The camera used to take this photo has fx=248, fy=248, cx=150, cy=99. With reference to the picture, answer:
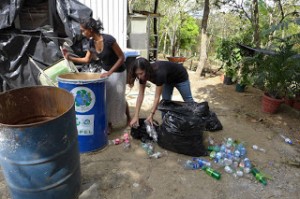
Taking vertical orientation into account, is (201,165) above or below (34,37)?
below

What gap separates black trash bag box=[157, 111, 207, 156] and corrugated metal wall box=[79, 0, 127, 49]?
3.27m

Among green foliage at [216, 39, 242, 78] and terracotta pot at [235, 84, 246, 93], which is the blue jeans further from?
green foliage at [216, 39, 242, 78]

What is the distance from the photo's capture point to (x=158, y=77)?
2904mm

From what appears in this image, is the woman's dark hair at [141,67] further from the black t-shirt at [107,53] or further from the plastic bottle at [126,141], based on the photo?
the plastic bottle at [126,141]

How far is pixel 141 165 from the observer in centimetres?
298

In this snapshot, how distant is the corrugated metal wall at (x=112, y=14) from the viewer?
18.2ft

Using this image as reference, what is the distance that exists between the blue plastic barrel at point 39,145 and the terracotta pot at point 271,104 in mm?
3778

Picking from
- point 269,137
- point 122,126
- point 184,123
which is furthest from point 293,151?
point 122,126

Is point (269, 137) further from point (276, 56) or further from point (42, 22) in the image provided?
point (42, 22)

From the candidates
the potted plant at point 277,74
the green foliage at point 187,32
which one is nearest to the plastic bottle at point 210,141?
the potted plant at point 277,74

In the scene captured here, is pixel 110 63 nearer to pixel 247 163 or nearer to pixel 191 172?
pixel 191 172

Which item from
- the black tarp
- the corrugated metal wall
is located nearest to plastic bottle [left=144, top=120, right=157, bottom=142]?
the black tarp

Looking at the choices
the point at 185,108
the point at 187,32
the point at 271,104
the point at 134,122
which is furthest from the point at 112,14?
the point at 187,32

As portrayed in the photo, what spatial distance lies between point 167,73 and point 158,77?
29 cm
